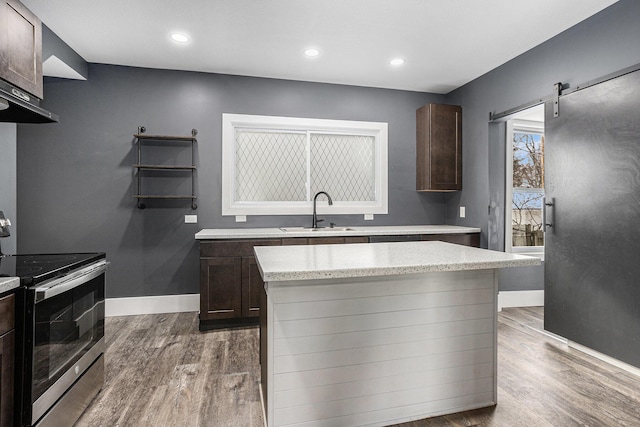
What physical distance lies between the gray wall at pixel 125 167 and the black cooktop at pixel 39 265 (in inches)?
→ 68.6

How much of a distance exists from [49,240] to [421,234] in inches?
151

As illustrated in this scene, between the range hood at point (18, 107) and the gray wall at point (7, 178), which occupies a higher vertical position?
the range hood at point (18, 107)

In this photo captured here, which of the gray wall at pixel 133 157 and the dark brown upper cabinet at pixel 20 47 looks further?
the gray wall at pixel 133 157

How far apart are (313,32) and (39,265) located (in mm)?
2561

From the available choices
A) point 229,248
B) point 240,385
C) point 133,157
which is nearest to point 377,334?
point 240,385

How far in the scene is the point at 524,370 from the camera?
244cm

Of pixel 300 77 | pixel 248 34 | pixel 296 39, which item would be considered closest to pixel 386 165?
pixel 300 77

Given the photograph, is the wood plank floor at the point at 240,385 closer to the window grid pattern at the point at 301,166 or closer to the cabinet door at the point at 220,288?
the cabinet door at the point at 220,288

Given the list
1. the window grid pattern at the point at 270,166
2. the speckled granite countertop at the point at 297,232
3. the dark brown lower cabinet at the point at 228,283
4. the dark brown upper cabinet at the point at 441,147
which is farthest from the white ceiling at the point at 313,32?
the dark brown lower cabinet at the point at 228,283

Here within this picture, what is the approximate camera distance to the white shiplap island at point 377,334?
162cm

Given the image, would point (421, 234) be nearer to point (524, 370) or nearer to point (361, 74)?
point (524, 370)

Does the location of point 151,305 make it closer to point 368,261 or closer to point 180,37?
point 180,37

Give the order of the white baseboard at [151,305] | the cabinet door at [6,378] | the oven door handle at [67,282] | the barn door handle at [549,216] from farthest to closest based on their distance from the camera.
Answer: the white baseboard at [151,305] → the barn door handle at [549,216] → the oven door handle at [67,282] → the cabinet door at [6,378]

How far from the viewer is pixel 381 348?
1778 mm
